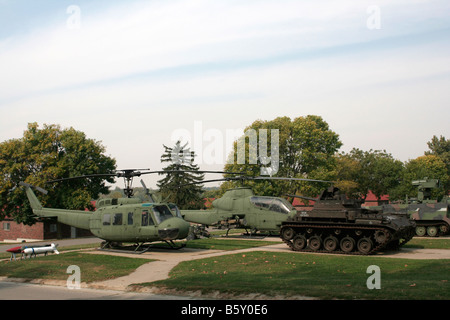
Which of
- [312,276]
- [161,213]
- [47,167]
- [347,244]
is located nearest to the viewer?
[312,276]

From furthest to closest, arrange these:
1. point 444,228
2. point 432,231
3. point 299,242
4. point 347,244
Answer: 1. point 432,231
2. point 444,228
3. point 299,242
4. point 347,244

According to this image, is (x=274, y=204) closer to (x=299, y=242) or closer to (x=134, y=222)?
(x=299, y=242)

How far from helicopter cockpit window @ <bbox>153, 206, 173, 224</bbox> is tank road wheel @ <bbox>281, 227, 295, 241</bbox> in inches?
217

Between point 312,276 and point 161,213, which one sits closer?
point 312,276

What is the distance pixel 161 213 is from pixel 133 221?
4.52ft

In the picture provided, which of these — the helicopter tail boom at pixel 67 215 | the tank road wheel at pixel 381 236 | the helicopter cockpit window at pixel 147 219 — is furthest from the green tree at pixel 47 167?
the tank road wheel at pixel 381 236

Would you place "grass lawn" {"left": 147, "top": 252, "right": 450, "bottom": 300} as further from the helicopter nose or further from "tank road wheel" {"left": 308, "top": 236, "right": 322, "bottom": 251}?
the helicopter nose

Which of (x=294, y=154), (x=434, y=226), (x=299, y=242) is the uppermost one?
(x=294, y=154)

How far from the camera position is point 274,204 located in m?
27.4

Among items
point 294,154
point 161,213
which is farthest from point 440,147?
point 161,213

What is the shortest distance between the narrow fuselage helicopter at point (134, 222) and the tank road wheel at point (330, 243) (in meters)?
6.32

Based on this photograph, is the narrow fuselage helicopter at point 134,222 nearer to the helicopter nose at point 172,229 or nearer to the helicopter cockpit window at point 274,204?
the helicopter nose at point 172,229

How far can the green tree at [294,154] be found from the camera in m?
47.4

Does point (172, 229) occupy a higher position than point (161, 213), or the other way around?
point (161, 213)
